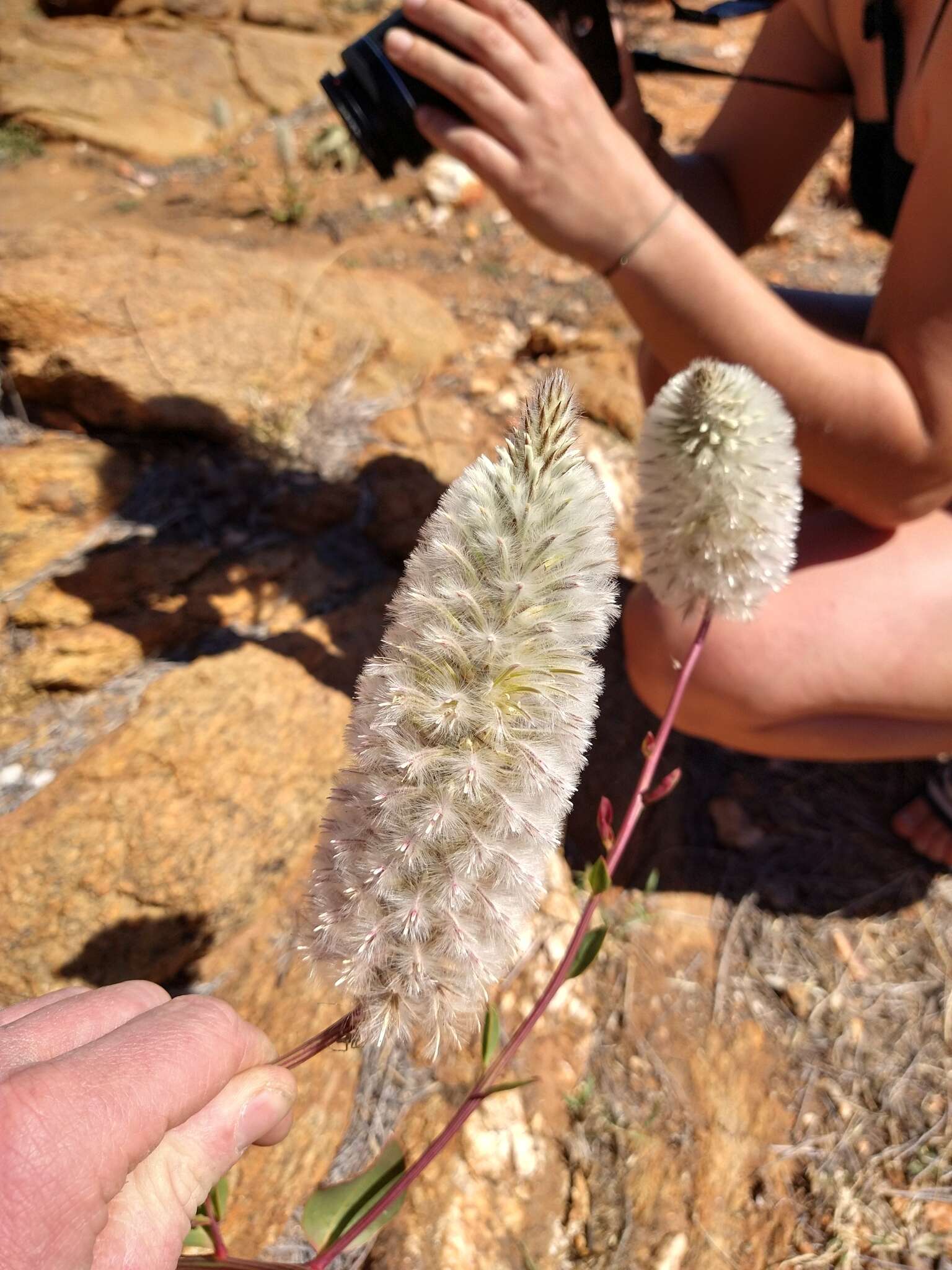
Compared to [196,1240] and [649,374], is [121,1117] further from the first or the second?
[649,374]

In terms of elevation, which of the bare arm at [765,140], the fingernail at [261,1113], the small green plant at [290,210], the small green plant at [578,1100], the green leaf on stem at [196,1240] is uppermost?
the bare arm at [765,140]

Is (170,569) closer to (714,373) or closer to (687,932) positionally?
(714,373)

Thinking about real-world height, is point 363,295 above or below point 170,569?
above

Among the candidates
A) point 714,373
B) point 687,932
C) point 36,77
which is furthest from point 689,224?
point 36,77

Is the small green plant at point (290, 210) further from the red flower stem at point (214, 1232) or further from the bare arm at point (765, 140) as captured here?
the red flower stem at point (214, 1232)

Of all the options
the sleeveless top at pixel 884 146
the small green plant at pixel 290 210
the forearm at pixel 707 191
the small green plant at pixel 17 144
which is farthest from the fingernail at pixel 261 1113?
the small green plant at pixel 17 144
